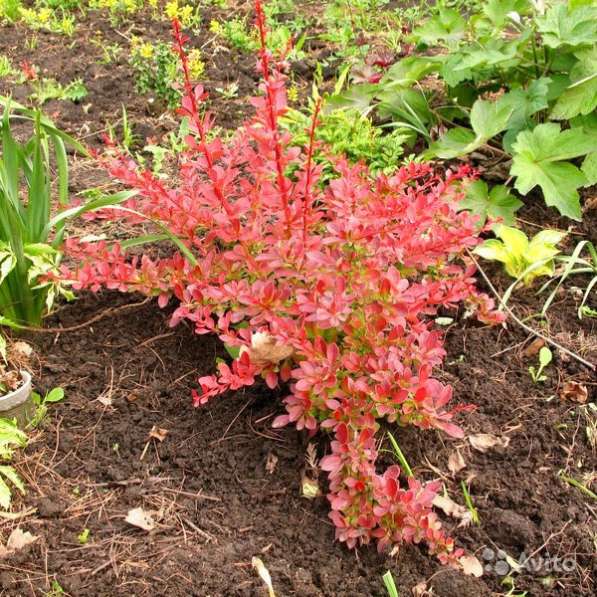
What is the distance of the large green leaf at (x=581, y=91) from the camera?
112 inches

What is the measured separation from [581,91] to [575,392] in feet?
4.30

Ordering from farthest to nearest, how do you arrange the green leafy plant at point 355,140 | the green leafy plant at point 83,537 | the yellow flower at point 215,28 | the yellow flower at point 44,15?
1. the yellow flower at point 44,15
2. the yellow flower at point 215,28
3. the green leafy plant at point 355,140
4. the green leafy plant at point 83,537

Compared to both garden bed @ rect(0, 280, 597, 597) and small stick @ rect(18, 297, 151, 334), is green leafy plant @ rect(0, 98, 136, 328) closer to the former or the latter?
small stick @ rect(18, 297, 151, 334)

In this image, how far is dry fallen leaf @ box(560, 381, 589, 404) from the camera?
230cm

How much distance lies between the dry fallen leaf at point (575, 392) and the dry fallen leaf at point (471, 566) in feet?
2.23

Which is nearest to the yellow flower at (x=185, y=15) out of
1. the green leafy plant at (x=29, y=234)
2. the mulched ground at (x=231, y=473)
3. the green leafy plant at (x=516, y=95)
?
the green leafy plant at (x=516, y=95)

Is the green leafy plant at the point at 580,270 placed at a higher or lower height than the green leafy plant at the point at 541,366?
higher

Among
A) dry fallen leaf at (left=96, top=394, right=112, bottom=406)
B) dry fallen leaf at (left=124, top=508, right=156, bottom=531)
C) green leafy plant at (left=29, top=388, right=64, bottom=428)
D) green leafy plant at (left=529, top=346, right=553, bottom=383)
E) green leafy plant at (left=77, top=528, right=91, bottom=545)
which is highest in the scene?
green leafy plant at (left=29, top=388, right=64, bottom=428)

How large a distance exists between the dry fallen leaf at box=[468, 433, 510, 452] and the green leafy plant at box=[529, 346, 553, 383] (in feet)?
0.95

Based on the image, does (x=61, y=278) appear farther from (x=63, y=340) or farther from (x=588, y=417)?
(x=588, y=417)

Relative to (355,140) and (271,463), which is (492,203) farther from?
(271,463)

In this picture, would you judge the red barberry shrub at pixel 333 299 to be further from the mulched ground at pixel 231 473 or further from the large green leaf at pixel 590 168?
the large green leaf at pixel 590 168

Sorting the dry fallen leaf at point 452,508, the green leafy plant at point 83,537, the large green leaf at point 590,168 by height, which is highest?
the large green leaf at point 590,168

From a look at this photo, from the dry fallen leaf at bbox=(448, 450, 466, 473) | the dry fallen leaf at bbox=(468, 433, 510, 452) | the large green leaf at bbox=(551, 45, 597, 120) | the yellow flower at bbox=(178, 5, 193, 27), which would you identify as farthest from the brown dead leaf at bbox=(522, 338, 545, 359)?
the yellow flower at bbox=(178, 5, 193, 27)
